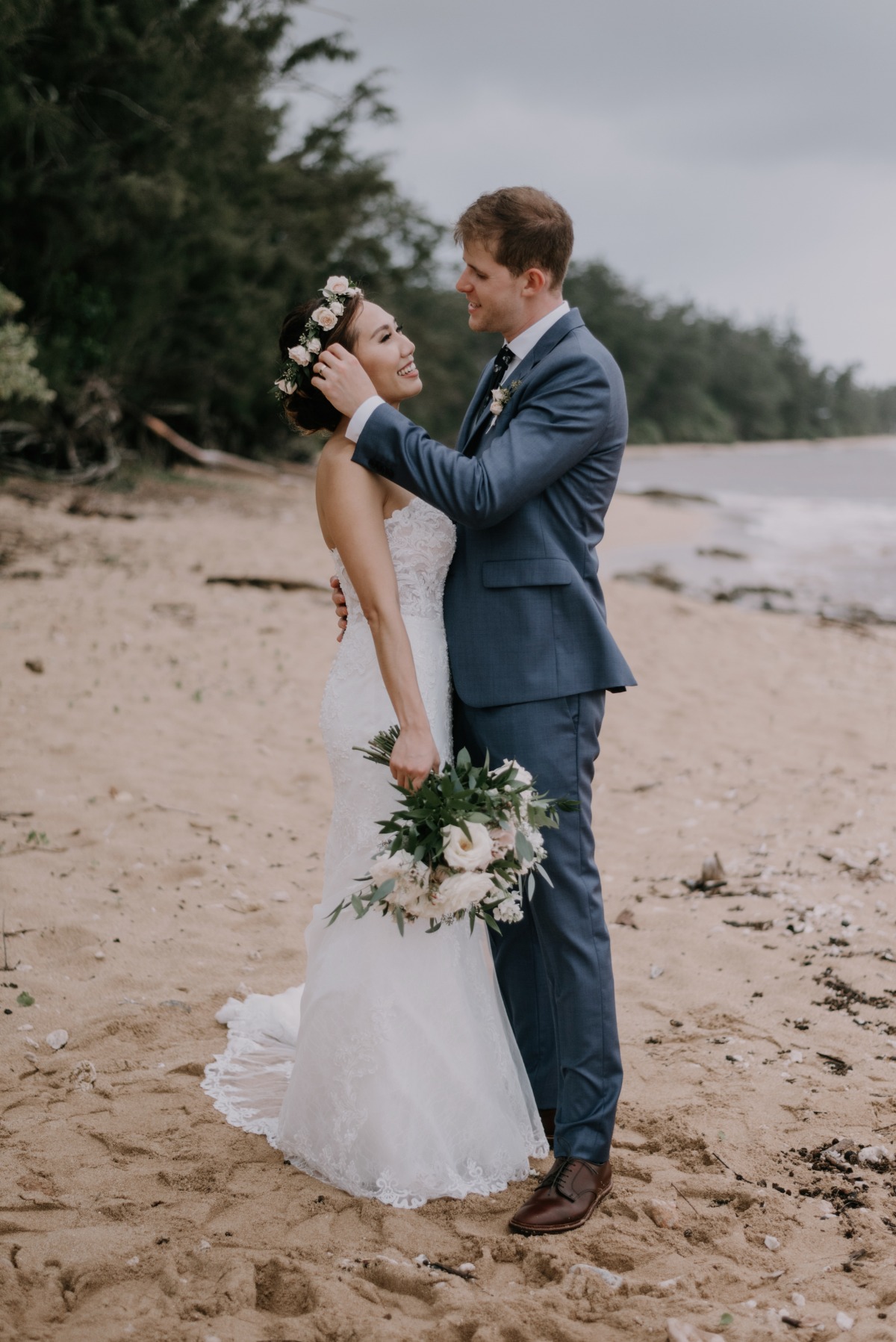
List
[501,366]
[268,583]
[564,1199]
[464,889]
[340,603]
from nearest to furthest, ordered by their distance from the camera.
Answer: [464,889] < [564,1199] < [501,366] < [340,603] < [268,583]

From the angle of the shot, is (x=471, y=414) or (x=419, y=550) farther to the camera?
(x=471, y=414)

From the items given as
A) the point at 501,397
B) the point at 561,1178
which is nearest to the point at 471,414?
the point at 501,397

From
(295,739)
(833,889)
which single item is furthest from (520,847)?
(295,739)

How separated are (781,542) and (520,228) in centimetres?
1960

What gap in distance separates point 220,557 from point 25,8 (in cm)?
722

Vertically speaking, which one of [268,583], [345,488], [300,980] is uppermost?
[345,488]

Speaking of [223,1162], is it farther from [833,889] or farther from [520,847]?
[833,889]

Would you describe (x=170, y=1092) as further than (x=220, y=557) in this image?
No

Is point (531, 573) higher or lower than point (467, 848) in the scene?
higher

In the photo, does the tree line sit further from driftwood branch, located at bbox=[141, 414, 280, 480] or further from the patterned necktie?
the patterned necktie

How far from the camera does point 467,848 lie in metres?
2.62

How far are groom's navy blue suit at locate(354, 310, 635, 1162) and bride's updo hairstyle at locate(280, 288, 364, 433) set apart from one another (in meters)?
0.32

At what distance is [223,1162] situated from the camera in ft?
10.2

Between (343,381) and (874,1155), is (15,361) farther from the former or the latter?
(874,1155)
